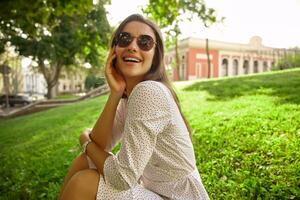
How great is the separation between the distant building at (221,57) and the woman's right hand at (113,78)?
3827 cm

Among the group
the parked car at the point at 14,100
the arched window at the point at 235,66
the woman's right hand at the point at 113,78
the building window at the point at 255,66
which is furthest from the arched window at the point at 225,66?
the woman's right hand at the point at 113,78

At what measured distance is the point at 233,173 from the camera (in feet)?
13.8

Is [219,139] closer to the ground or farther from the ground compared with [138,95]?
closer to the ground

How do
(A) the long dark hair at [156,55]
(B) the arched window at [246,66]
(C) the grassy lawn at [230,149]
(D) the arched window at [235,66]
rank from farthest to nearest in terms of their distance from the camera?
(B) the arched window at [246,66] < (D) the arched window at [235,66] < (C) the grassy lawn at [230,149] < (A) the long dark hair at [156,55]

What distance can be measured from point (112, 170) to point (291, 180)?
2301mm

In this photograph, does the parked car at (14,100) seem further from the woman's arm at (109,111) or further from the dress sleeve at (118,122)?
the woman's arm at (109,111)

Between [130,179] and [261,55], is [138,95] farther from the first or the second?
[261,55]

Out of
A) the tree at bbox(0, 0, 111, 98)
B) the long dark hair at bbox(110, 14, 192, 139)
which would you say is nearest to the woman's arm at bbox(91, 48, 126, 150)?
the long dark hair at bbox(110, 14, 192, 139)

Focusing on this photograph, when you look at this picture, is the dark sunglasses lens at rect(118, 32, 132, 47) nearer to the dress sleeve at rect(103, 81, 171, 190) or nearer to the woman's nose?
the woman's nose

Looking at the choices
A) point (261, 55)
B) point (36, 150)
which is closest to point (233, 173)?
point (36, 150)

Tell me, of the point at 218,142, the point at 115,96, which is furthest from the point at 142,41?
the point at 218,142

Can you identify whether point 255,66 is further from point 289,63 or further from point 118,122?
point 118,122

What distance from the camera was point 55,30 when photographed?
26703mm

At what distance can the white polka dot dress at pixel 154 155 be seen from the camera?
2.19 meters
